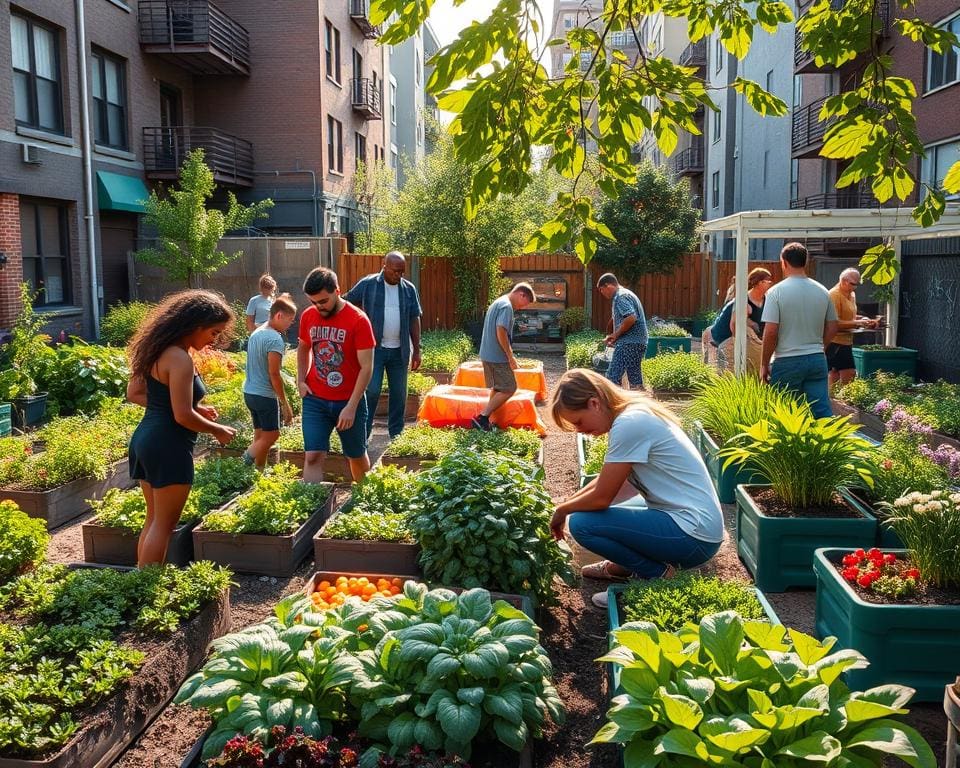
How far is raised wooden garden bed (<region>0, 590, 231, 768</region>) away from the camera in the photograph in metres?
3.32

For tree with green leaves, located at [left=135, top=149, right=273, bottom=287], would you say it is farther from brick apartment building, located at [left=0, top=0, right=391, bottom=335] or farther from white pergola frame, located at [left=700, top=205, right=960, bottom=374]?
white pergola frame, located at [left=700, top=205, right=960, bottom=374]

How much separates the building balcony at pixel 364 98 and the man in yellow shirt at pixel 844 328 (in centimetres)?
2408

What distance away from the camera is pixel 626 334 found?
33.4 feet

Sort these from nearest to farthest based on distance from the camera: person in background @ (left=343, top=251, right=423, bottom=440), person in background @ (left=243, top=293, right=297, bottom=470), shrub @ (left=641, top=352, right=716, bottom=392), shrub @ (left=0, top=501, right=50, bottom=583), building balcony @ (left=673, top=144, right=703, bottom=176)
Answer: shrub @ (left=0, top=501, right=50, bottom=583) → person in background @ (left=243, top=293, right=297, bottom=470) → person in background @ (left=343, top=251, right=423, bottom=440) → shrub @ (left=641, top=352, right=716, bottom=392) → building balcony @ (left=673, top=144, right=703, bottom=176)

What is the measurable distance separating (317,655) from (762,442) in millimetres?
3490

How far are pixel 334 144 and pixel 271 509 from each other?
2505 centimetres

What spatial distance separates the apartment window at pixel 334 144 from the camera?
92.7 feet

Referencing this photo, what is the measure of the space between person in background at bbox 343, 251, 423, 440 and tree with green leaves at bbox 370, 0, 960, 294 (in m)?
5.00

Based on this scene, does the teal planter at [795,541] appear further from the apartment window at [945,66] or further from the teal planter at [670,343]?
the apartment window at [945,66]

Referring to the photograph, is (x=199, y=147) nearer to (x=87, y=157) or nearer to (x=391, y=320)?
(x=87, y=157)

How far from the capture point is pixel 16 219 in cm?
1548

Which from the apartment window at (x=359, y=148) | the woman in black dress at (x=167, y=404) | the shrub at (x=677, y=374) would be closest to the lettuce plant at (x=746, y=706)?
the woman in black dress at (x=167, y=404)

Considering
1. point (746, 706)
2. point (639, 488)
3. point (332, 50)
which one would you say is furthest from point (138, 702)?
point (332, 50)

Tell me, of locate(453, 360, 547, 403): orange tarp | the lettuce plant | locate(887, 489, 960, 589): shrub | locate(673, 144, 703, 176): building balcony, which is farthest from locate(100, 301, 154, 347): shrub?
locate(673, 144, 703, 176): building balcony
